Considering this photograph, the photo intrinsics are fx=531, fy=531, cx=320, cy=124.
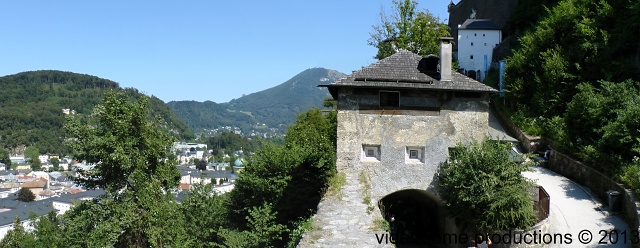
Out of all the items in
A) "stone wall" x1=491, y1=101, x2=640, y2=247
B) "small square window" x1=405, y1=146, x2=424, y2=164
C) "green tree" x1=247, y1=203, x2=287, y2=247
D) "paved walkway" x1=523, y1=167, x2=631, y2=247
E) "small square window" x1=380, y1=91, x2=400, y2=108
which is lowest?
"green tree" x1=247, y1=203, x2=287, y2=247

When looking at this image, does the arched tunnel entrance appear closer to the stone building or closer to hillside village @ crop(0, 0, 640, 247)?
hillside village @ crop(0, 0, 640, 247)

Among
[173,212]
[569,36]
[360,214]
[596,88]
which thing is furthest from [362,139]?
[569,36]

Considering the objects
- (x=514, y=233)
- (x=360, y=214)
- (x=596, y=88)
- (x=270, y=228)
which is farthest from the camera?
A: (x=596, y=88)

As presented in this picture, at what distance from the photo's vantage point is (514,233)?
15.2 m

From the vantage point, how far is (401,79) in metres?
16.5

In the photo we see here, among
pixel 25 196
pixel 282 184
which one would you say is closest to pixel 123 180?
pixel 282 184

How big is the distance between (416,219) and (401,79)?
20.9 feet

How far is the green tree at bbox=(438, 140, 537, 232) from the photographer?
1482 cm

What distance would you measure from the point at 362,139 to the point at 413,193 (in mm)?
3686

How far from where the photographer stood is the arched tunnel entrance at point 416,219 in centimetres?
1864

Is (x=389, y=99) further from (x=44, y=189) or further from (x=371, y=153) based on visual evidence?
(x=44, y=189)

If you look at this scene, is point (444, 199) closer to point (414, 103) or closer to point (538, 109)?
point (414, 103)

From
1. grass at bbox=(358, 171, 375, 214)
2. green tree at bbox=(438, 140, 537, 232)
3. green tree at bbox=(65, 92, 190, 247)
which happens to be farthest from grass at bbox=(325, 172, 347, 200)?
green tree at bbox=(65, 92, 190, 247)

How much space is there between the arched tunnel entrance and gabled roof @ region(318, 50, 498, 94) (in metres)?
3.95
